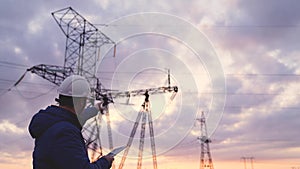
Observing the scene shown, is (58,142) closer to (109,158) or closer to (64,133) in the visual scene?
(64,133)

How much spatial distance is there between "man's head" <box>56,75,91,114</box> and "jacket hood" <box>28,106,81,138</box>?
0.13 meters

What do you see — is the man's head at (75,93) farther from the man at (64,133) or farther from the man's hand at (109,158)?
the man's hand at (109,158)

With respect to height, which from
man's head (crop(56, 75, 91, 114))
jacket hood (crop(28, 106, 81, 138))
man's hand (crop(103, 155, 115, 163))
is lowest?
man's hand (crop(103, 155, 115, 163))

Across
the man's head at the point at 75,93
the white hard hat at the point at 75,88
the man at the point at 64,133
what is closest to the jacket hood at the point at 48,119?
the man at the point at 64,133

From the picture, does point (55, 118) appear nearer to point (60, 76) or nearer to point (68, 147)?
point (68, 147)

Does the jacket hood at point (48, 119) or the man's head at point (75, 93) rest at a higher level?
the man's head at point (75, 93)

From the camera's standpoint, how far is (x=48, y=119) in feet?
14.6

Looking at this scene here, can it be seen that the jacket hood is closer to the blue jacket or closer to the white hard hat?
the blue jacket

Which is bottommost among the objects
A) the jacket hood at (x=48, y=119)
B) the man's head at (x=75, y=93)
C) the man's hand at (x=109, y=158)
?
the man's hand at (x=109, y=158)

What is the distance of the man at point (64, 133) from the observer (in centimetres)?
410

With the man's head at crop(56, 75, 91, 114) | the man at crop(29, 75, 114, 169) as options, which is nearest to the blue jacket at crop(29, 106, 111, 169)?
the man at crop(29, 75, 114, 169)

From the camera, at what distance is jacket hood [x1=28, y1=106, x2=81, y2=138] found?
444cm

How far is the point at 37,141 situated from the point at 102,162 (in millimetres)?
808

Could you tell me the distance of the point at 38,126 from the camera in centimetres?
Answer: 448
